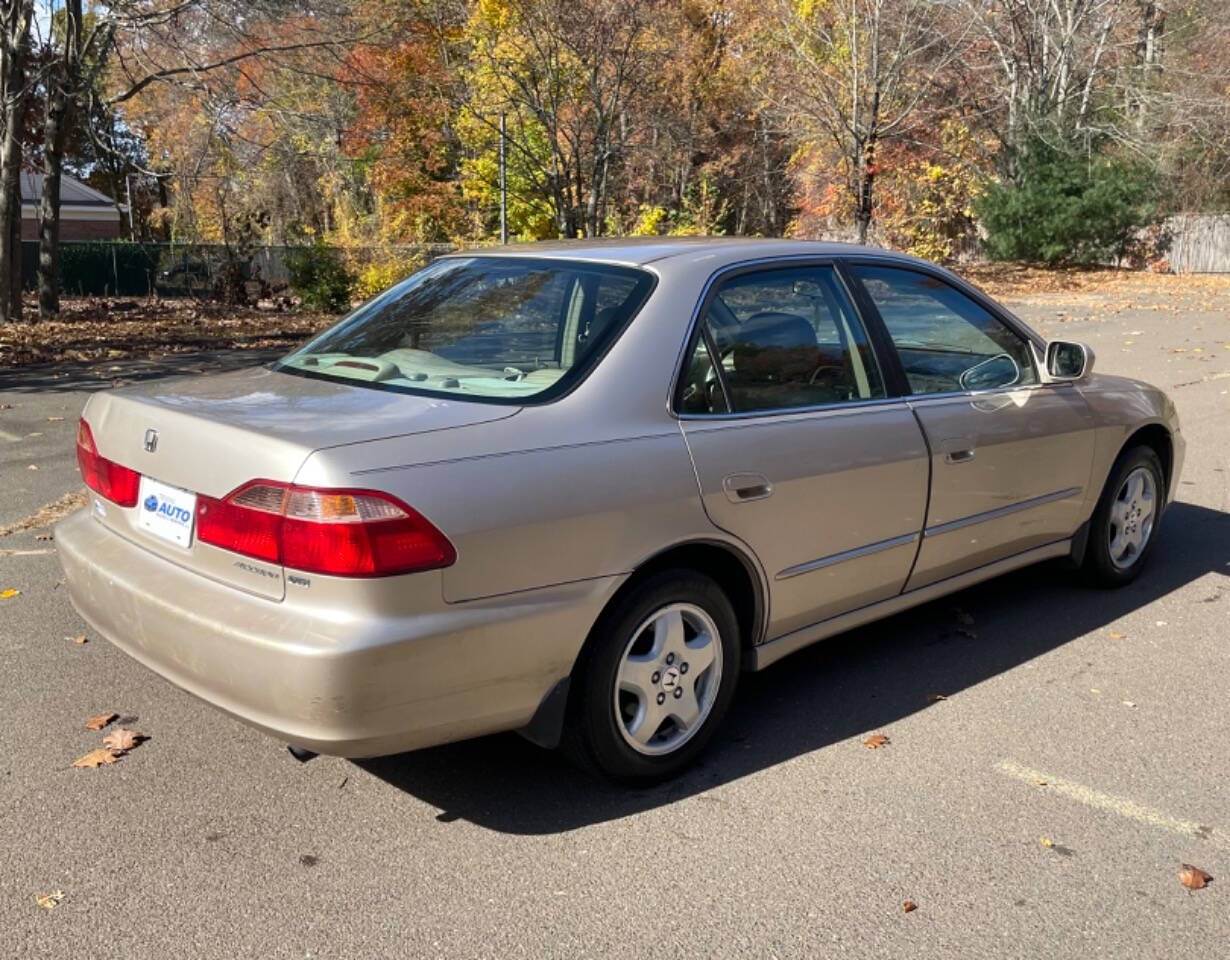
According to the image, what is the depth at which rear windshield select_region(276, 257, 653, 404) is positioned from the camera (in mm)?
3588

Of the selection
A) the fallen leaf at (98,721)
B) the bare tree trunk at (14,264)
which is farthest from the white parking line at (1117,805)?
the bare tree trunk at (14,264)

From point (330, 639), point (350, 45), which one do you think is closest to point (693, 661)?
point (330, 639)

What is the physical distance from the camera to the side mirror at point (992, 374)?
467 cm

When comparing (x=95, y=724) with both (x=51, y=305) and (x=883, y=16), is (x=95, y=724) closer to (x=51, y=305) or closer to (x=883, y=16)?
(x=51, y=305)

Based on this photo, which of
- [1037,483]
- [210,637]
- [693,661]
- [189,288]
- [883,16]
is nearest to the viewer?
[210,637]

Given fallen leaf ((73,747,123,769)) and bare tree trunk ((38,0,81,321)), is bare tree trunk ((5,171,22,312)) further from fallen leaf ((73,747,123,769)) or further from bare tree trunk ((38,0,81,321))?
fallen leaf ((73,747,123,769))

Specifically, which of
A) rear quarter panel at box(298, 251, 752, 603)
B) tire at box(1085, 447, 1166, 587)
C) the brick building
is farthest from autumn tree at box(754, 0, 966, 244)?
the brick building

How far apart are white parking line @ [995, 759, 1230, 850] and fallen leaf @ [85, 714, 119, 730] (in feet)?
9.65

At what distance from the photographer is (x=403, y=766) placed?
376 centimetres

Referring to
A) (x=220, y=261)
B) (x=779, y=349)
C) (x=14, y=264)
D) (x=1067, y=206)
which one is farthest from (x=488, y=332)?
(x=1067, y=206)

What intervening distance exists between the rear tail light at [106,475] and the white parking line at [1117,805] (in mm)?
2831

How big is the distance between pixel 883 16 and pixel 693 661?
24829 mm

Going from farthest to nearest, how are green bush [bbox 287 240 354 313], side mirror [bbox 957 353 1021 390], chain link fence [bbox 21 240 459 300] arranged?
1. chain link fence [bbox 21 240 459 300]
2. green bush [bbox 287 240 354 313]
3. side mirror [bbox 957 353 1021 390]

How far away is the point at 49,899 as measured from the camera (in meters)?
2.96
